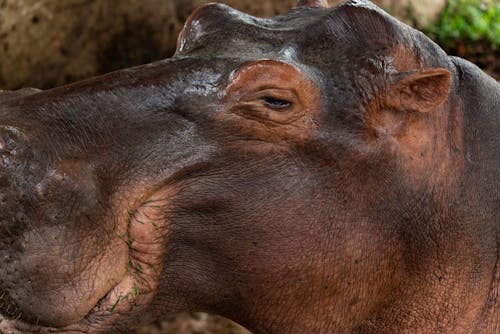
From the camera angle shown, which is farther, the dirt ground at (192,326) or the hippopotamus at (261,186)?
the dirt ground at (192,326)

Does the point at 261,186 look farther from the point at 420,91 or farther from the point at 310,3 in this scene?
the point at 310,3

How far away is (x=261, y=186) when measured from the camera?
2664 millimetres

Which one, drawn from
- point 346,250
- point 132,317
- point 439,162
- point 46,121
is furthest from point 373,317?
point 46,121

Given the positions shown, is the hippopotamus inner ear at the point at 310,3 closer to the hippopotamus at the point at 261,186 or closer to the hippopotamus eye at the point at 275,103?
the hippopotamus at the point at 261,186

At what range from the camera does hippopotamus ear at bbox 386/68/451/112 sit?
2752 mm

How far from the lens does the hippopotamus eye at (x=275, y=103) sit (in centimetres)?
262

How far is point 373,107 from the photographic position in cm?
275

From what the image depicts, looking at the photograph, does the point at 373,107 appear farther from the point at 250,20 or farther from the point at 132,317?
the point at 132,317

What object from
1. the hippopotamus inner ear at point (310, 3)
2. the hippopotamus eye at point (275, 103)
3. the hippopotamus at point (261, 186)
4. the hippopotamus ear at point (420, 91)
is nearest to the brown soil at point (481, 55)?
the hippopotamus inner ear at point (310, 3)

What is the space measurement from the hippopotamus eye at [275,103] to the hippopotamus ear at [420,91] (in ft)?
1.07

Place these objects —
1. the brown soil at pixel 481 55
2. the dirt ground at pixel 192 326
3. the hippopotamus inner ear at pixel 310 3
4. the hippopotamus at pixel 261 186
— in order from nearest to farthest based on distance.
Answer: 1. the hippopotamus at pixel 261 186
2. the hippopotamus inner ear at pixel 310 3
3. the dirt ground at pixel 192 326
4. the brown soil at pixel 481 55

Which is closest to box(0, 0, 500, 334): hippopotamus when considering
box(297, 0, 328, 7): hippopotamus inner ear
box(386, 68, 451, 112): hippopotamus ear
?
box(386, 68, 451, 112): hippopotamus ear

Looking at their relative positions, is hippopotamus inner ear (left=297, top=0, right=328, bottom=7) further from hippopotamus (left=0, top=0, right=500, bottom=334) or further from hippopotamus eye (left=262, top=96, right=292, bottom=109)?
hippopotamus eye (left=262, top=96, right=292, bottom=109)

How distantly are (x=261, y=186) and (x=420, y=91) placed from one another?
0.56m
